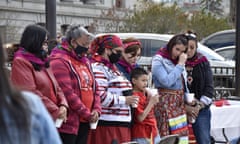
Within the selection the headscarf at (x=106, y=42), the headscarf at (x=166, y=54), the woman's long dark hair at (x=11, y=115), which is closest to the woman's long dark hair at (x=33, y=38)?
the headscarf at (x=106, y=42)

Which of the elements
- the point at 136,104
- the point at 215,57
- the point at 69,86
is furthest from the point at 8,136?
the point at 215,57

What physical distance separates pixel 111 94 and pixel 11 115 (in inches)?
170

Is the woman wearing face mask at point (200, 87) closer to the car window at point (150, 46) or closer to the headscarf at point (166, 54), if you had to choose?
the headscarf at point (166, 54)

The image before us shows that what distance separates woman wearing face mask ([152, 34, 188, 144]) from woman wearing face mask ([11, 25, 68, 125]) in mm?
2037

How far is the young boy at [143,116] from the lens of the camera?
22.2ft

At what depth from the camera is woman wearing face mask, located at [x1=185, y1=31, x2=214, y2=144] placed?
25.8ft

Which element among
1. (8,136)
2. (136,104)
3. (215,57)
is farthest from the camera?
(215,57)

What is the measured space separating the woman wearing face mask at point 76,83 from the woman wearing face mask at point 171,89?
133cm

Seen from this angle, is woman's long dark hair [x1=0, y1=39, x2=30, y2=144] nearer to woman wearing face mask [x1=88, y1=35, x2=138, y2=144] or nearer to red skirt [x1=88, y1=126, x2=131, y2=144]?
woman wearing face mask [x1=88, y1=35, x2=138, y2=144]

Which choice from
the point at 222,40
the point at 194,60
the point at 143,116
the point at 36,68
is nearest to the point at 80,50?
the point at 36,68

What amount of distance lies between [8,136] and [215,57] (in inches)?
561

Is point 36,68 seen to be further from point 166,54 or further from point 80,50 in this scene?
point 166,54

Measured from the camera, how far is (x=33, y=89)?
17.3 ft

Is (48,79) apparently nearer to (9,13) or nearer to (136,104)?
(136,104)
